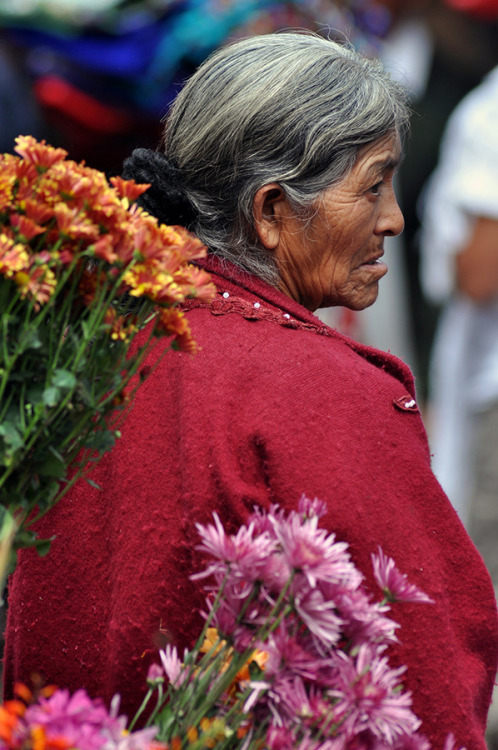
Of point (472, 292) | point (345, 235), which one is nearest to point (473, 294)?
point (472, 292)

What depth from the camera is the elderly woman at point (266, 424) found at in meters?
1.66

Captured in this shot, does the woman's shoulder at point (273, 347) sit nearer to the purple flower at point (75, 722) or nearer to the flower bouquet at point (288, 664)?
the flower bouquet at point (288, 664)

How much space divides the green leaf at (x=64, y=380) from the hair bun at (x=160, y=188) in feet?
2.47

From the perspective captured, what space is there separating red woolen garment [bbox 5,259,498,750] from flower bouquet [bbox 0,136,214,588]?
1.20 feet

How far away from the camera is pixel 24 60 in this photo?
168 inches

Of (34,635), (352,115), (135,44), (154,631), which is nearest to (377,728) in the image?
(154,631)

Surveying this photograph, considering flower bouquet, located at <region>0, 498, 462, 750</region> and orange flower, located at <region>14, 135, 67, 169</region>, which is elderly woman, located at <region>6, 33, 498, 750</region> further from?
orange flower, located at <region>14, 135, 67, 169</region>

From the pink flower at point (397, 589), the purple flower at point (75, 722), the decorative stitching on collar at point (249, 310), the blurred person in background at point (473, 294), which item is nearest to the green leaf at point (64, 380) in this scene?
the purple flower at point (75, 722)

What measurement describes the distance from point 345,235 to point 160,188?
0.34m

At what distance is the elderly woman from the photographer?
1.66 m

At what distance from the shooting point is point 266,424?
166 cm

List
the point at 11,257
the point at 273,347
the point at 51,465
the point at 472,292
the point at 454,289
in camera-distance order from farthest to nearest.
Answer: the point at 454,289
the point at 472,292
the point at 273,347
the point at 51,465
the point at 11,257

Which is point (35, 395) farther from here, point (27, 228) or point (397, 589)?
point (397, 589)

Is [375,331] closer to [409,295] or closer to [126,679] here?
[409,295]
